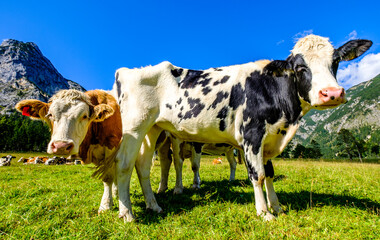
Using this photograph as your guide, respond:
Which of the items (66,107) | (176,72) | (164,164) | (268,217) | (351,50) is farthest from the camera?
(164,164)

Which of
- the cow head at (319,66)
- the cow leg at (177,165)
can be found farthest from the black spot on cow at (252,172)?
the cow leg at (177,165)

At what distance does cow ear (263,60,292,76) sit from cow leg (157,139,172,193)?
12.1 ft

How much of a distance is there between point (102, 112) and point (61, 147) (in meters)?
1.04

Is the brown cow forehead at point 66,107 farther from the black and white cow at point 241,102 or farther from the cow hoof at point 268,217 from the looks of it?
the cow hoof at point 268,217

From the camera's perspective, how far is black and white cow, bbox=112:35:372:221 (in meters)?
3.32

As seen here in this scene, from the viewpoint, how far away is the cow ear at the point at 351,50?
3.42 meters

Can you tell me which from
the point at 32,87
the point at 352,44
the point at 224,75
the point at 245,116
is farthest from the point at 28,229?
the point at 32,87

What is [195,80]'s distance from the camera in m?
Answer: 4.17

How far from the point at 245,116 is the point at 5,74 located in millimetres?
251446

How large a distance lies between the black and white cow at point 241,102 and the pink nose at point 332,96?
0.04 feet

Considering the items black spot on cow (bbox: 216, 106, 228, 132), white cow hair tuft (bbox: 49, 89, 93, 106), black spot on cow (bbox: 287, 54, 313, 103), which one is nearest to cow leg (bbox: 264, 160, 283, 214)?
black spot on cow (bbox: 216, 106, 228, 132)

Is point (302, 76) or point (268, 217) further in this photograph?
point (302, 76)

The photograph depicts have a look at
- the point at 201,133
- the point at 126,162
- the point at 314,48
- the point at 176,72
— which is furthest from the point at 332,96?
the point at 126,162

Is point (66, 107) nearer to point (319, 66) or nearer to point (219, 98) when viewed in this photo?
point (219, 98)
